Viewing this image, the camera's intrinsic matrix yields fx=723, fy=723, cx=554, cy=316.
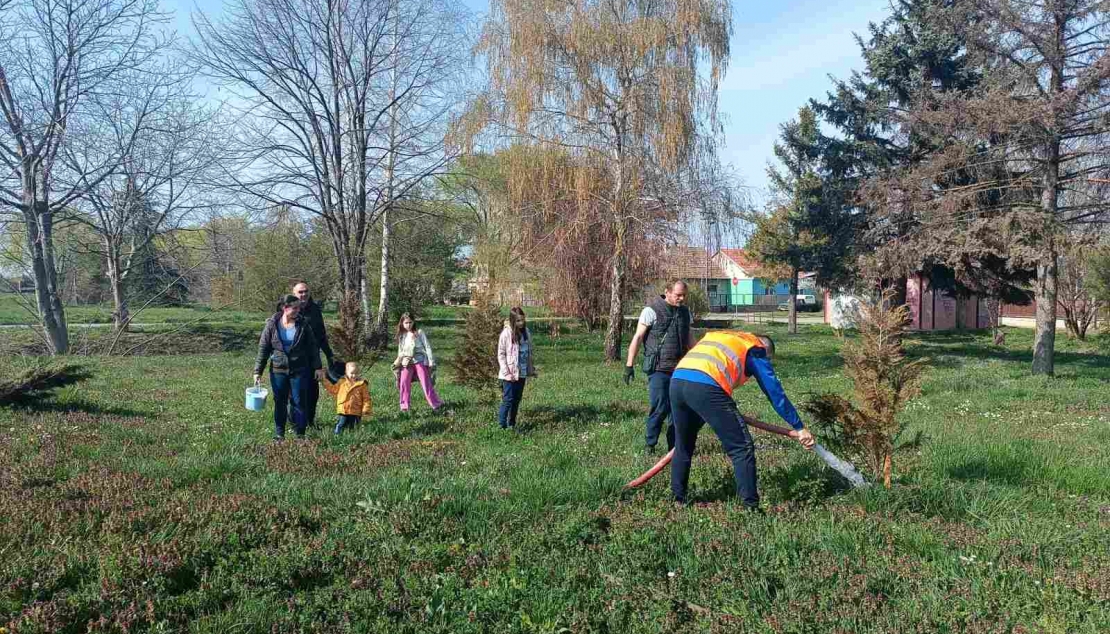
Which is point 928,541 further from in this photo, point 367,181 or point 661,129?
point 367,181

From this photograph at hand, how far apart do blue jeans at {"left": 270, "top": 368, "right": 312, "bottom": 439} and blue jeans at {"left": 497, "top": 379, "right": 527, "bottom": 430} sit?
2.27 metres

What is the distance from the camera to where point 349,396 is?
338 inches

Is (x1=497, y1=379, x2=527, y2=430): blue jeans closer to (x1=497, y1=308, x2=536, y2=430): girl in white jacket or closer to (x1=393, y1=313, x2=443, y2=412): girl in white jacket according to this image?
(x1=497, y1=308, x2=536, y2=430): girl in white jacket

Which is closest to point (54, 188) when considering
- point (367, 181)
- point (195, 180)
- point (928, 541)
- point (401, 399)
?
point (195, 180)

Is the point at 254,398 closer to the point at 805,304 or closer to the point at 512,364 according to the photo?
the point at 512,364

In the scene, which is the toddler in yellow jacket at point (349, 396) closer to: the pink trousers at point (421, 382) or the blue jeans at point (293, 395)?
the blue jeans at point (293, 395)

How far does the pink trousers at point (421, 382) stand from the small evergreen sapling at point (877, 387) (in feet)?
19.5

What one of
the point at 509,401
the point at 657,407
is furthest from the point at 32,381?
the point at 657,407

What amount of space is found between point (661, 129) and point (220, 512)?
585 inches

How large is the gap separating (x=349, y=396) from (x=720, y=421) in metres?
4.98

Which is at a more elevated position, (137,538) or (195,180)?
(195,180)

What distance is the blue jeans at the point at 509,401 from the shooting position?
28.9ft

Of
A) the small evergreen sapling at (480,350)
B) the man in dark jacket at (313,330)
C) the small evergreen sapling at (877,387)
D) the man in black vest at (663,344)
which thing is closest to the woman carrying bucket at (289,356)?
the man in dark jacket at (313,330)

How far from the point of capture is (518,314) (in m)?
8.86
